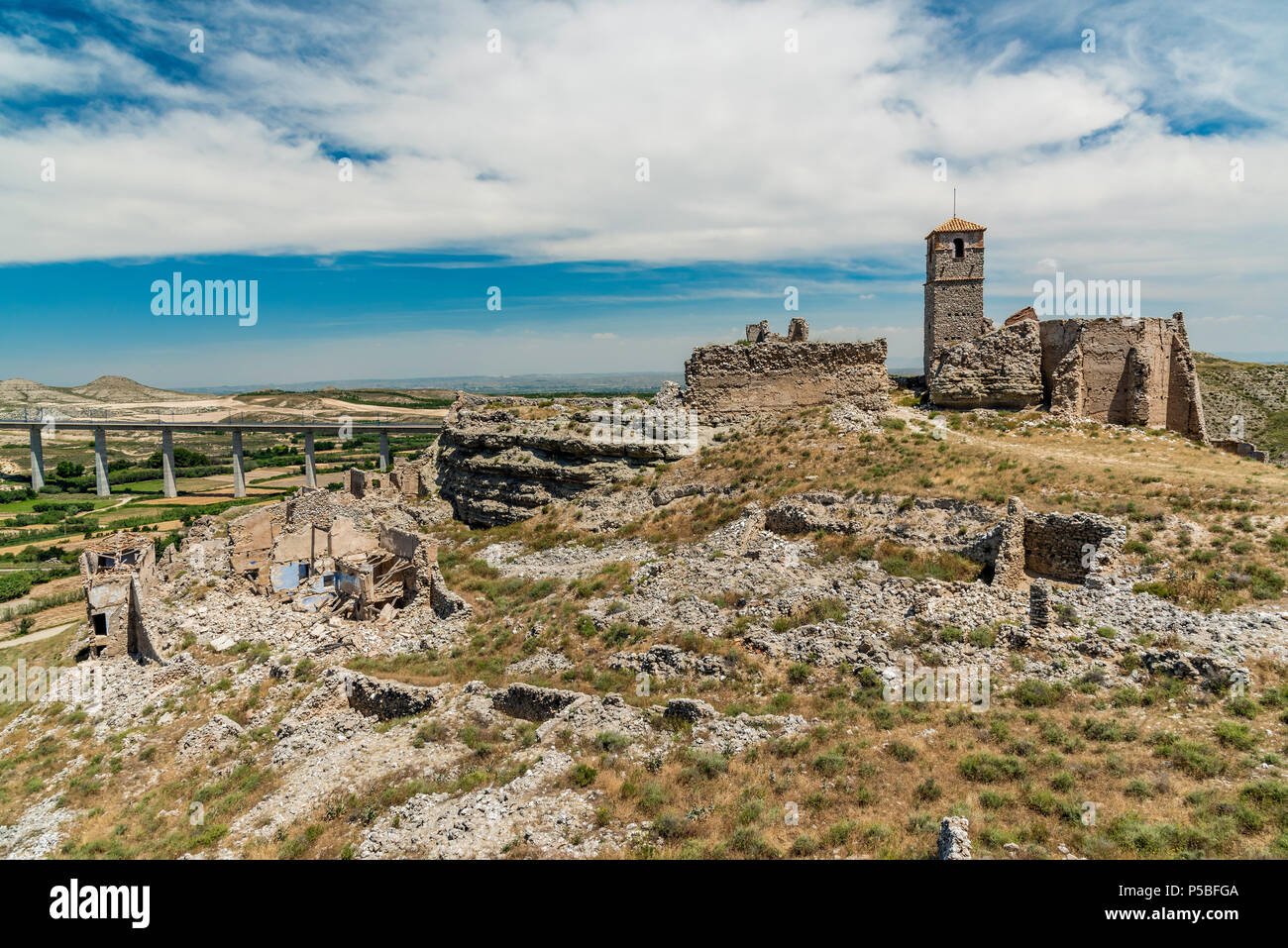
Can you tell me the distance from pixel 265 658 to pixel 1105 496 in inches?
1001

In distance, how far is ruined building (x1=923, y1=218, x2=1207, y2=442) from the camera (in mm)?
25078

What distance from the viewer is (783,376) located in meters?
28.4

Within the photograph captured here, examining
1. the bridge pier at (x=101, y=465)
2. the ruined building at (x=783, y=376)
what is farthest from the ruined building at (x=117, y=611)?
the bridge pier at (x=101, y=465)

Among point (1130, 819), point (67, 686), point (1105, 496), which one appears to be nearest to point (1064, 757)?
point (1130, 819)

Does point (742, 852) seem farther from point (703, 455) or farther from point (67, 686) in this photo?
point (67, 686)

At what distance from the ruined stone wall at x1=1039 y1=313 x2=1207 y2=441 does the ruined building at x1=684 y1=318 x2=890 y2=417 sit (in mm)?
7108

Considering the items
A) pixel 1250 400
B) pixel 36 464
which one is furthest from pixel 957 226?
pixel 36 464

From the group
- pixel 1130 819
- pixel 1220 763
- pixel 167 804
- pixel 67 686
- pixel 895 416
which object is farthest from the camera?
pixel 895 416

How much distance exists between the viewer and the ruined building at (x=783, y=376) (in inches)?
1088

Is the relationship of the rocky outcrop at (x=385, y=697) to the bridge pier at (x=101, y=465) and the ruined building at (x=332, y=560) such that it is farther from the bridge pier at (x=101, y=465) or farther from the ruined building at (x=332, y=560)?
the bridge pier at (x=101, y=465)

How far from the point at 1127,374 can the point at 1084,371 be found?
1605 mm

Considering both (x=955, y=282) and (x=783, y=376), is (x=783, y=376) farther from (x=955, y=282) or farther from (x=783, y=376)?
(x=955, y=282)

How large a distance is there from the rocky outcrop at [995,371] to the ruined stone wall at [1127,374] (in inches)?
35.2
